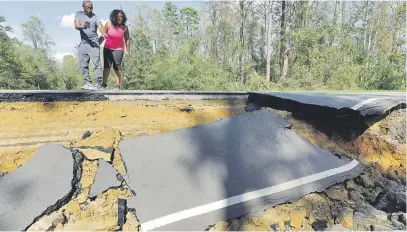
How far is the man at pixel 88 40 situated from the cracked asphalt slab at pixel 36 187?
225cm

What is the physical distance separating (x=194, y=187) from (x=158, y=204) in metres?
0.35

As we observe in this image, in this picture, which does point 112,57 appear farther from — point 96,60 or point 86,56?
point 86,56

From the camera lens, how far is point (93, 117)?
3311 mm

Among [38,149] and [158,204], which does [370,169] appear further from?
[38,149]

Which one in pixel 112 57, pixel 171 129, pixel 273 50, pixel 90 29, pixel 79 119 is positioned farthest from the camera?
pixel 273 50

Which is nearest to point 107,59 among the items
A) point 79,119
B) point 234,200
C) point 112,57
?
point 112,57

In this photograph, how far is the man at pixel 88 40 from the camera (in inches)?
172

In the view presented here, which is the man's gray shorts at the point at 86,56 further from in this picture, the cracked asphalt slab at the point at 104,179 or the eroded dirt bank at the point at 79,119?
the cracked asphalt slab at the point at 104,179

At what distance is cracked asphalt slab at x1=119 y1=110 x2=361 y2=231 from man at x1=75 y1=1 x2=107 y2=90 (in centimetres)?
235

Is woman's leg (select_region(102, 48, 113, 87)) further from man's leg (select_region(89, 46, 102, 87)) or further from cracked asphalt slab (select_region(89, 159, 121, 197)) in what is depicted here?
cracked asphalt slab (select_region(89, 159, 121, 197))

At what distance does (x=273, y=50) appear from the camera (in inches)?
930

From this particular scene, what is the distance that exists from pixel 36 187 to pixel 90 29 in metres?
3.20

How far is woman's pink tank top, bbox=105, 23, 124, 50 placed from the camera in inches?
185

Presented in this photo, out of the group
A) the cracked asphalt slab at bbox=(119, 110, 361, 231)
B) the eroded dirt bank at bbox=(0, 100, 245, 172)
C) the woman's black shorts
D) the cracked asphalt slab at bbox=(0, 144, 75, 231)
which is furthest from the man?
the cracked asphalt slab at bbox=(119, 110, 361, 231)
